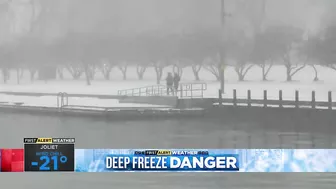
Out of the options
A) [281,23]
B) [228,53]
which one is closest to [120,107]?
[228,53]

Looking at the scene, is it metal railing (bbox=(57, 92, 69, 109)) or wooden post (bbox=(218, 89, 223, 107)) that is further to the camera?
metal railing (bbox=(57, 92, 69, 109))

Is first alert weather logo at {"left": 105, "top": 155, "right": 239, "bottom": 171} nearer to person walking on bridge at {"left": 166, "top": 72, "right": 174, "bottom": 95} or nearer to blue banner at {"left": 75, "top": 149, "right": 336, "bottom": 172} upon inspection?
blue banner at {"left": 75, "top": 149, "right": 336, "bottom": 172}

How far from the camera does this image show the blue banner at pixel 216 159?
682 cm

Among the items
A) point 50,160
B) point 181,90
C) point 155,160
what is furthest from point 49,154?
point 181,90

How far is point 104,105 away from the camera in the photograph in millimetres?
7004

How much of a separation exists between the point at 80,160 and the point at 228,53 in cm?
160

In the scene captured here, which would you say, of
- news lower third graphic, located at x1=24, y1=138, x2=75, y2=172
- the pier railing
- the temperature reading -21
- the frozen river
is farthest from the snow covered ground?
the temperature reading -21

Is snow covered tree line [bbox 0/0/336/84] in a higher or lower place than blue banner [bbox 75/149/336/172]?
higher

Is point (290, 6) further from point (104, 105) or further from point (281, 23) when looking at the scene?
point (104, 105)

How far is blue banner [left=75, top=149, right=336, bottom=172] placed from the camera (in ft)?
22.4

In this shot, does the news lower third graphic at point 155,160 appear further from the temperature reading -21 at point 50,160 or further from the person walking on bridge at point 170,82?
the person walking on bridge at point 170,82

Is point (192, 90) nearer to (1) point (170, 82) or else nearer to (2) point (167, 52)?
(1) point (170, 82)

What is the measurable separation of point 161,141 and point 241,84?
2.82 feet

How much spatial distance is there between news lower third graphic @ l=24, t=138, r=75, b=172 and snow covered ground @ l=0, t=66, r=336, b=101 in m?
0.47
